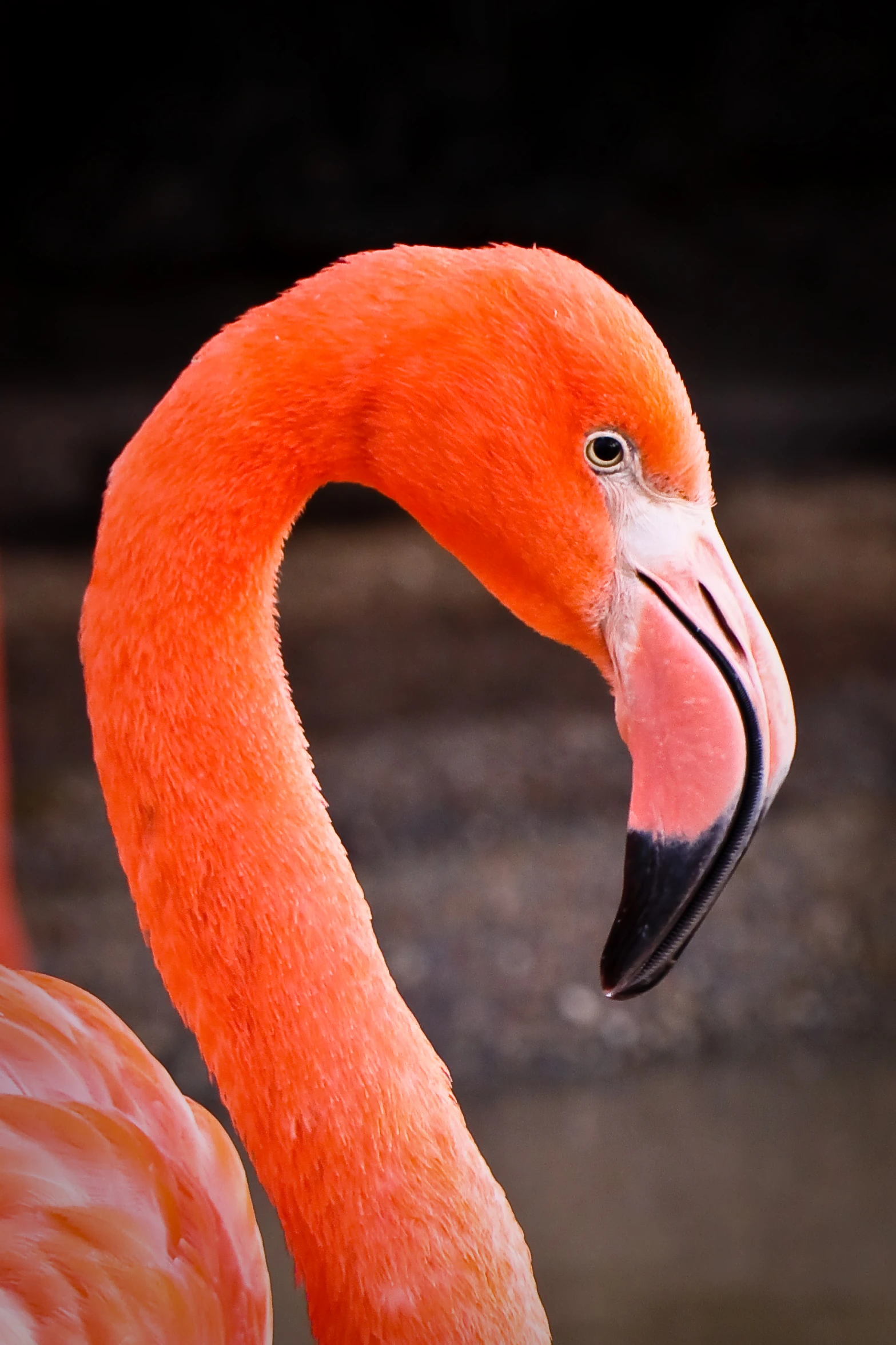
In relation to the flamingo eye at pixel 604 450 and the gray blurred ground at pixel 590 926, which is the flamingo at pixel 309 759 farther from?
the gray blurred ground at pixel 590 926

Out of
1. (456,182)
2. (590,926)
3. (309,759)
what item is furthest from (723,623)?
(456,182)

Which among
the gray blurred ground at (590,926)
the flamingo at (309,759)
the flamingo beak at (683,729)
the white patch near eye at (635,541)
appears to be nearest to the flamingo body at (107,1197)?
the flamingo at (309,759)

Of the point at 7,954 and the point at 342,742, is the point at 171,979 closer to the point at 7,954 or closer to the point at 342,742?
the point at 7,954

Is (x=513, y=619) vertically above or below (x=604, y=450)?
above

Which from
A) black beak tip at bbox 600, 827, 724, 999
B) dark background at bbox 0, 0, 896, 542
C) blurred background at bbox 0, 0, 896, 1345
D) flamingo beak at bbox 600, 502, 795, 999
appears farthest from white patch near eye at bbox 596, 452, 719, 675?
dark background at bbox 0, 0, 896, 542

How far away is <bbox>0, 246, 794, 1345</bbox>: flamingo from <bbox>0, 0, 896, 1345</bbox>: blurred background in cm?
119

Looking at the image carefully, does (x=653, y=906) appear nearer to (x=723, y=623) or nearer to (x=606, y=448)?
(x=723, y=623)

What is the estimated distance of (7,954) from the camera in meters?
1.42

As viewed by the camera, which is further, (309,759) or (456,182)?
(456,182)

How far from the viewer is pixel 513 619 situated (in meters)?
3.67

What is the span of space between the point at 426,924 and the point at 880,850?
3.19 feet

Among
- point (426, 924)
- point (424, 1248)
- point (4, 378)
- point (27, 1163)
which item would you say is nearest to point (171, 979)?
point (27, 1163)

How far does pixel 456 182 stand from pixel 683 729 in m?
4.17

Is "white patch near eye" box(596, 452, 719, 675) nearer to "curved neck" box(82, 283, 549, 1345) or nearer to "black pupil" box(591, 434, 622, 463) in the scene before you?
"black pupil" box(591, 434, 622, 463)
